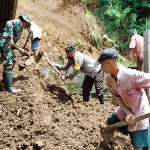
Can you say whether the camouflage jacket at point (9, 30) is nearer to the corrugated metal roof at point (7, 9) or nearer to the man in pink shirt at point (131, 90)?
the corrugated metal roof at point (7, 9)

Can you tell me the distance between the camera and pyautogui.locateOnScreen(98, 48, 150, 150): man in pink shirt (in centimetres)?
314

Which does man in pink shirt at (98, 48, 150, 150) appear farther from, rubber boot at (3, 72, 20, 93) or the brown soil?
rubber boot at (3, 72, 20, 93)

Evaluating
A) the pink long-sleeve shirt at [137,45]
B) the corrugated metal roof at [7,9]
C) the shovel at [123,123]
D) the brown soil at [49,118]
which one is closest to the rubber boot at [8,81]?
the brown soil at [49,118]

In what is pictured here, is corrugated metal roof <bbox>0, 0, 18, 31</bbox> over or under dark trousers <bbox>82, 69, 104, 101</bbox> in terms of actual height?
over

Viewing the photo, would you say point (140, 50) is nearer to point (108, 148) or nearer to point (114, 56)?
point (108, 148)

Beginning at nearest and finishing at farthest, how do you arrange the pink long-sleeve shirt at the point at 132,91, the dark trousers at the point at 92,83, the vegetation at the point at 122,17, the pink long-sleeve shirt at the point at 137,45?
the pink long-sleeve shirt at the point at 132,91 → the dark trousers at the point at 92,83 → the pink long-sleeve shirt at the point at 137,45 → the vegetation at the point at 122,17

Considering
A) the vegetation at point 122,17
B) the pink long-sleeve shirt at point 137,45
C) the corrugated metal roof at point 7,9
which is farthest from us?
the vegetation at point 122,17

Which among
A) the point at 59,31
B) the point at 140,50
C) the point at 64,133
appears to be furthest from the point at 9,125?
the point at 59,31

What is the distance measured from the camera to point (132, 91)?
10.6ft

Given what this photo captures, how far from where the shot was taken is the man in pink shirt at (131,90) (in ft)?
10.3

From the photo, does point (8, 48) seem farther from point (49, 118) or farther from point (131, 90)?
point (131, 90)

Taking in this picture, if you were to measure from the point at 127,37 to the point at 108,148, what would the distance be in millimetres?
8980

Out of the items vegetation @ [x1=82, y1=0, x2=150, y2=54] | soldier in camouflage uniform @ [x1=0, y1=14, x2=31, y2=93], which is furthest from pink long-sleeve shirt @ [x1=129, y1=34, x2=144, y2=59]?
vegetation @ [x1=82, y1=0, x2=150, y2=54]

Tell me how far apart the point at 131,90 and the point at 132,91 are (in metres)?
0.02
